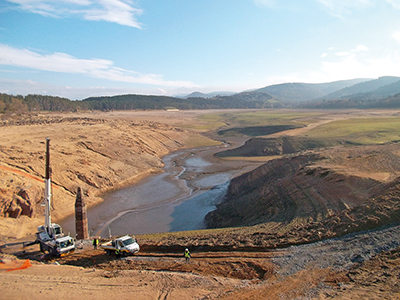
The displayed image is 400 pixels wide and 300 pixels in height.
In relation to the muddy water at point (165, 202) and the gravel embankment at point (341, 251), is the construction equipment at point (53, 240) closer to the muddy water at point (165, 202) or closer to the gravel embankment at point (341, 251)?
the muddy water at point (165, 202)

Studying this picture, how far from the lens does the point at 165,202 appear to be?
114 feet

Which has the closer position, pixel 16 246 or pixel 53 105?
pixel 16 246

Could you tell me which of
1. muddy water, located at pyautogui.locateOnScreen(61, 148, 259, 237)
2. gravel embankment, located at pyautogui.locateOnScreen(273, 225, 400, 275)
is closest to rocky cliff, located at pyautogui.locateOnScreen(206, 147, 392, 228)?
muddy water, located at pyautogui.locateOnScreen(61, 148, 259, 237)

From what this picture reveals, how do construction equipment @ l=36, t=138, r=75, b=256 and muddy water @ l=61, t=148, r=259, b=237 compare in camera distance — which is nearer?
construction equipment @ l=36, t=138, r=75, b=256

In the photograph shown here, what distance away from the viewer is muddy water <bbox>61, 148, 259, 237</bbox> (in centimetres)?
2803

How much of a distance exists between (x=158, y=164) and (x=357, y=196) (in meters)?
38.4

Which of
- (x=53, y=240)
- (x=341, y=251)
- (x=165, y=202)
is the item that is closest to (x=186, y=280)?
(x=341, y=251)

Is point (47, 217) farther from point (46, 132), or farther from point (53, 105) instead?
point (53, 105)

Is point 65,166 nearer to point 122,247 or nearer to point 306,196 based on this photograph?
point 122,247

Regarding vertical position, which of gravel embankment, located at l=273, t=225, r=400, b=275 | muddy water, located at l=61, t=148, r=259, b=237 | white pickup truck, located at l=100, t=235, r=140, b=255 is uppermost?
gravel embankment, located at l=273, t=225, r=400, b=275

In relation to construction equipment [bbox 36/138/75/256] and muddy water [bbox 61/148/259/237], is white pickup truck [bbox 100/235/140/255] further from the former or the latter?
muddy water [bbox 61/148/259/237]

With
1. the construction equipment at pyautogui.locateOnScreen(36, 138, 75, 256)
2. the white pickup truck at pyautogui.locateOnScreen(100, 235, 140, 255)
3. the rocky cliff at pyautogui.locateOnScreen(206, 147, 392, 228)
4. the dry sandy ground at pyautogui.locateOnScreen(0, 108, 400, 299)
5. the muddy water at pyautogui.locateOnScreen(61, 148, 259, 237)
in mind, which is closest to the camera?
the dry sandy ground at pyautogui.locateOnScreen(0, 108, 400, 299)

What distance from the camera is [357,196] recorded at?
20.0 m

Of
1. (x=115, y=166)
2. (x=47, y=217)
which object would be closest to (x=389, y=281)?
(x=47, y=217)
